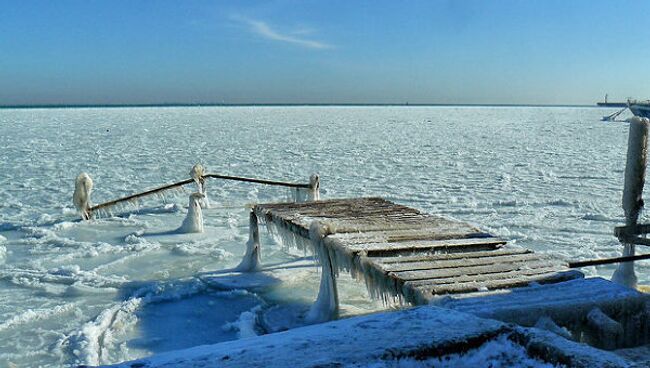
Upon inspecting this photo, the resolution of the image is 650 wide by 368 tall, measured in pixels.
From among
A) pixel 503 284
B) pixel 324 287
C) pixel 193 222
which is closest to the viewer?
pixel 503 284

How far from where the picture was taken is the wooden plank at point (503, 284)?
4.41 meters

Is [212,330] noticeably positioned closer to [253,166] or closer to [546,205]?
[546,205]

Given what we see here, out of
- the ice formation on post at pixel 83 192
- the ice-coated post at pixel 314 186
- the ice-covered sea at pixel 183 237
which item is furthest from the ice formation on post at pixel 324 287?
the ice formation on post at pixel 83 192

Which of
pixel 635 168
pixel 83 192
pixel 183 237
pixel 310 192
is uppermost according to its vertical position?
pixel 635 168

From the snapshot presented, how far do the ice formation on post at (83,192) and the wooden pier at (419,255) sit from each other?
15.0 ft

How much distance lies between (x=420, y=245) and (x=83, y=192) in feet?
24.0

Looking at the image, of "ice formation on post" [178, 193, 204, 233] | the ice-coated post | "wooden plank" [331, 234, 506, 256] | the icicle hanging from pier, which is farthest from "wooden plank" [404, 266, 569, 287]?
"ice formation on post" [178, 193, 204, 233]

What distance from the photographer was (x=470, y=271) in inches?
196

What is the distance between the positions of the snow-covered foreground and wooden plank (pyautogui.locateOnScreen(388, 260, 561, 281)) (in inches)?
83.1

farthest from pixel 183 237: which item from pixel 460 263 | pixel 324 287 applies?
pixel 460 263

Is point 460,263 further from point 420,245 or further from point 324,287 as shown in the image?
point 324,287

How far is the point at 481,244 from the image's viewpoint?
596 centimetres

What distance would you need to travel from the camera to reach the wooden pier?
466 cm

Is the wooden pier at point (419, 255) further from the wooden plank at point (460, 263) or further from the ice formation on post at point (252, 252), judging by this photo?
the ice formation on post at point (252, 252)
